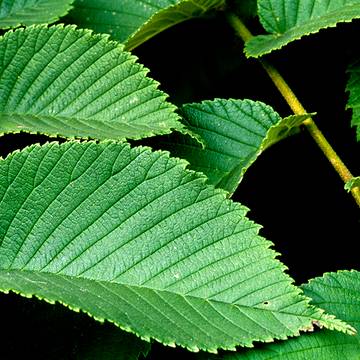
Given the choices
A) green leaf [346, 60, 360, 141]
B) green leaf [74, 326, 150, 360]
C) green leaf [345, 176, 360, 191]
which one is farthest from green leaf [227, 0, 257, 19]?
green leaf [74, 326, 150, 360]

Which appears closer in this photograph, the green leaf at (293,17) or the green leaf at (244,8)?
the green leaf at (293,17)

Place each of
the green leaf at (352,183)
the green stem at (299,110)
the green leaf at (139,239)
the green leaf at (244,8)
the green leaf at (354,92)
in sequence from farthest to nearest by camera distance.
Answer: the green leaf at (244,8), the green leaf at (354,92), the green stem at (299,110), the green leaf at (352,183), the green leaf at (139,239)

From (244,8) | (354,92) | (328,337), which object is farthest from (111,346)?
(244,8)

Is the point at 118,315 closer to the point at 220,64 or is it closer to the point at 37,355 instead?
the point at 37,355

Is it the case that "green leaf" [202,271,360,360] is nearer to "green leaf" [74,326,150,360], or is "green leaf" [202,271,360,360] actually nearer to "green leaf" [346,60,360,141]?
"green leaf" [74,326,150,360]

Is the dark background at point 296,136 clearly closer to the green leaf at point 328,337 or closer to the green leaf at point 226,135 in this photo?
the green leaf at point 226,135

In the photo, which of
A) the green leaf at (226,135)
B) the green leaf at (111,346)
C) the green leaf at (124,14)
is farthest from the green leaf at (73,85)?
the green leaf at (111,346)
